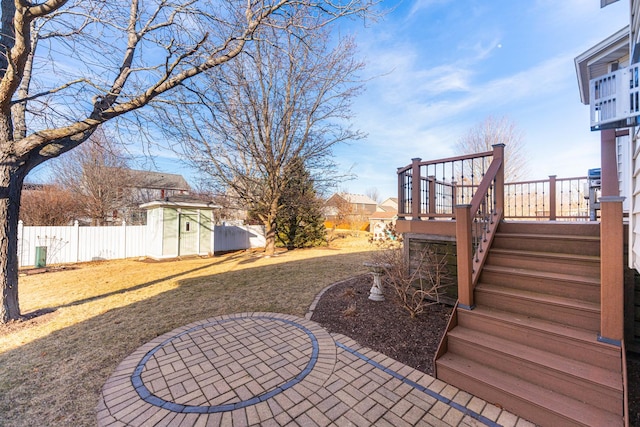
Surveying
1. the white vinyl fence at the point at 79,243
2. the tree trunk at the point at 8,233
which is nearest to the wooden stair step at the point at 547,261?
the tree trunk at the point at 8,233

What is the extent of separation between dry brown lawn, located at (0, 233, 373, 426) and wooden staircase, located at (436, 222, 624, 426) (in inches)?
107

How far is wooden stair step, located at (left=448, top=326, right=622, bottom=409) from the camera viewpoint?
1.86 meters

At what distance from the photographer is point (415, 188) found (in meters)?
4.46

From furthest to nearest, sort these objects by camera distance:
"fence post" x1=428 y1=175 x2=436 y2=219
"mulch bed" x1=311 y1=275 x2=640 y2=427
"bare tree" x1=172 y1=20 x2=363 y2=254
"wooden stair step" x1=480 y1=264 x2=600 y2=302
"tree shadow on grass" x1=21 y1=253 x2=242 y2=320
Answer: "bare tree" x1=172 y1=20 x2=363 y2=254, "fence post" x1=428 y1=175 x2=436 y2=219, "tree shadow on grass" x1=21 y1=253 x2=242 y2=320, "mulch bed" x1=311 y1=275 x2=640 y2=427, "wooden stair step" x1=480 y1=264 x2=600 y2=302

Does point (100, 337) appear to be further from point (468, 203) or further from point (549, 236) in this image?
point (468, 203)

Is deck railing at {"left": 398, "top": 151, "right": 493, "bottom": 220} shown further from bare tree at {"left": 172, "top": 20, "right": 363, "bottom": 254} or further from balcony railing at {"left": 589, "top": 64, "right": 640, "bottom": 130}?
bare tree at {"left": 172, "top": 20, "right": 363, "bottom": 254}

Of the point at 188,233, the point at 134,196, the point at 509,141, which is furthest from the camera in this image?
the point at 134,196

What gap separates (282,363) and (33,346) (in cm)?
A: 330

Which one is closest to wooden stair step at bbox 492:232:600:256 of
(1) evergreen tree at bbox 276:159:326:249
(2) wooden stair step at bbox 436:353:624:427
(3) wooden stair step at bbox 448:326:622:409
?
(3) wooden stair step at bbox 448:326:622:409

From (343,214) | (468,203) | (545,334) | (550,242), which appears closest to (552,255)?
(550,242)

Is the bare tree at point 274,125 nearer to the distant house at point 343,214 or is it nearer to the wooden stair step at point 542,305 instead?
the distant house at point 343,214

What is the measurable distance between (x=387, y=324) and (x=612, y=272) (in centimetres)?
245

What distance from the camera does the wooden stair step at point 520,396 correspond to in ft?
5.91

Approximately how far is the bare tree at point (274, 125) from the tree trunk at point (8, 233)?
617 cm
